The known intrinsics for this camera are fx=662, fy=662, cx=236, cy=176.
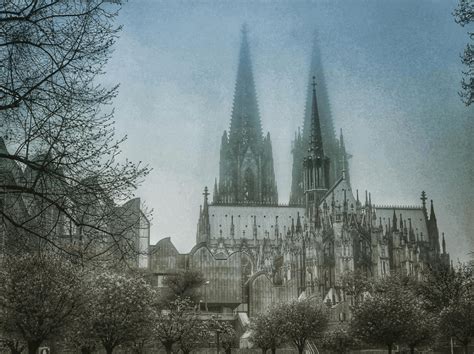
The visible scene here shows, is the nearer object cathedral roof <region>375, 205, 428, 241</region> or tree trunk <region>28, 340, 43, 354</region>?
tree trunk <region>28, 340, 43, 354</region>

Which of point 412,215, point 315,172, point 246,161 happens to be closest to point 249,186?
point 246,161

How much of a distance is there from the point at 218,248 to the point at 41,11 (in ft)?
391

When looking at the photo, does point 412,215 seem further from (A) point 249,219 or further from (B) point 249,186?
(B) point 249,186

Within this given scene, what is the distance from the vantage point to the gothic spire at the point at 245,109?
15488 centimetres

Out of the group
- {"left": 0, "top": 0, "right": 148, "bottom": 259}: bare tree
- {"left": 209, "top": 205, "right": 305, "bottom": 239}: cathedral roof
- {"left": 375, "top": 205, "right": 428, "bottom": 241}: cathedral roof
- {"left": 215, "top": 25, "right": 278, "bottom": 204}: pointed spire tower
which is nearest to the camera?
{"left": 0, "top": 0, "right": 148, "bottom": 259}: bare tree

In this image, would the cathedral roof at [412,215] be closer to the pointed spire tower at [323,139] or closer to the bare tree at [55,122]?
the pointed spire tower at [323,139]

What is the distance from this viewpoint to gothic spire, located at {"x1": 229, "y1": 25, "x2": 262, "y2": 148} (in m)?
155

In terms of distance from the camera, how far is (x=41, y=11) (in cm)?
1298

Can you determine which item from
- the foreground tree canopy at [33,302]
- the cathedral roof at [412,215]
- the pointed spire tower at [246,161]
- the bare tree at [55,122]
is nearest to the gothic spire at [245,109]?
the pointed spire tower at [246,161]

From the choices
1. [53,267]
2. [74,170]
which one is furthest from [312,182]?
[74,170]

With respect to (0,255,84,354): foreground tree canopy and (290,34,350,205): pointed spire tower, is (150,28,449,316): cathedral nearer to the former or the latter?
(290,34,350,205): pointed spire tower

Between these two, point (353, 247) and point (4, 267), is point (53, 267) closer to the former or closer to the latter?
point (4, 267)

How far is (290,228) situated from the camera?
12850cm

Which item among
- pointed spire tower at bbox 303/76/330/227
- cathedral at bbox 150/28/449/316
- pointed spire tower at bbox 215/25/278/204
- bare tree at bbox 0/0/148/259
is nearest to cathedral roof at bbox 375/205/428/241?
cathedral at bbox 150/28/449/316
